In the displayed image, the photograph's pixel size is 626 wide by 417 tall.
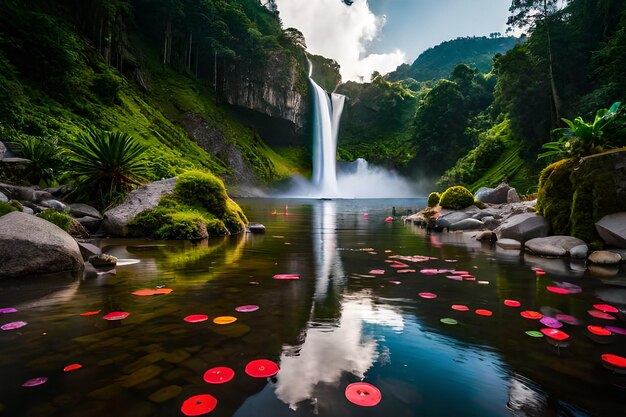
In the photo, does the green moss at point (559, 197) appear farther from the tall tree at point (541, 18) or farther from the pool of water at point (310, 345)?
the tall tree at point (541, 18)

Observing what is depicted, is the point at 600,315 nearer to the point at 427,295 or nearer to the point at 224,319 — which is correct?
the point at 427,295

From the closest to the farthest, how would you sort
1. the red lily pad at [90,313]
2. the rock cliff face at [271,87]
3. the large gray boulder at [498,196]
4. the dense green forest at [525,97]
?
the red lily pad at [90,313]
the large gray boulder at [498,196]
the dense green forest at [525,97]
the rock cliff face at [271,87]

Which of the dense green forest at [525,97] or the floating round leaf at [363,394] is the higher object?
the dense green forest at [525,97]

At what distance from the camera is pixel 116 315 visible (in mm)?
3352

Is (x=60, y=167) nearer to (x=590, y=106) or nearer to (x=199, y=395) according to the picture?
(x=199, y=395)

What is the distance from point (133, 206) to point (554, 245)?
10.9 meters

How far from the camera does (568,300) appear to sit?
417cm

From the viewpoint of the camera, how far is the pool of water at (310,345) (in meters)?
1.99

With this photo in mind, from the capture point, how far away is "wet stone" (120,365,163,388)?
7.01ft

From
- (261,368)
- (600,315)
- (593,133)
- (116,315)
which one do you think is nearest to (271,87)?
(593,133)

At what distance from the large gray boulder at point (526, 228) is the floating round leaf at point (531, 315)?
21.1 feet

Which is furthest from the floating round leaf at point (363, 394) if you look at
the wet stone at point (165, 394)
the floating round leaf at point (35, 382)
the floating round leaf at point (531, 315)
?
the floating round leaf at point (531, 315)

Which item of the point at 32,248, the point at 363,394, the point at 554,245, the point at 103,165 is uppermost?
the point at 103,165

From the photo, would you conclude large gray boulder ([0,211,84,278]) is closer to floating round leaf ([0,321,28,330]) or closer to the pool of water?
the pool of water
